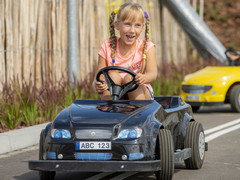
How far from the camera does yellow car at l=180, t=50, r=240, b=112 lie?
12617 millimetres

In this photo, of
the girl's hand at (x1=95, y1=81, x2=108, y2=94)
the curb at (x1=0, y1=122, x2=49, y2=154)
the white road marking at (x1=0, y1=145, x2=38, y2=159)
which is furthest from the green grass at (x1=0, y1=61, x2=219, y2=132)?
the girl's hand at (x1=95, y1=81, x2=108, y2=94)

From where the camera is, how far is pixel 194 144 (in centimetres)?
652

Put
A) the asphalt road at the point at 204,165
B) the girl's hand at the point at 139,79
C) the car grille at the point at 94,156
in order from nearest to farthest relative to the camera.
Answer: the car grille at the point at 94,156, the girl's hand at the point at 139,79, the asphalt road at the point at 204,165

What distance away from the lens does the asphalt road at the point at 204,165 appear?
630 centimetres

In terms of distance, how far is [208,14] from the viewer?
26.5 m

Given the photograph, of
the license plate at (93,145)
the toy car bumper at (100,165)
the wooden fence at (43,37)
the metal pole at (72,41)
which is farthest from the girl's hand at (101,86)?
the metal pole at (72,41)

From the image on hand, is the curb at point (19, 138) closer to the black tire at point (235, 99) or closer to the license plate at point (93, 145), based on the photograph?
the license plate at point (93, 145)

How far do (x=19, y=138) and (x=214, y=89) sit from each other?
5476mm

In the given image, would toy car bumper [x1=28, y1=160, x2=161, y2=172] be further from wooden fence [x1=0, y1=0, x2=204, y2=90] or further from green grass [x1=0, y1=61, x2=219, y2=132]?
wooden fence [x1=0, y1=0, x2=204, y2=90]

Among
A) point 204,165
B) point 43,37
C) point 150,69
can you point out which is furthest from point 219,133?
point 43,37

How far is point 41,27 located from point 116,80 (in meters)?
5.60

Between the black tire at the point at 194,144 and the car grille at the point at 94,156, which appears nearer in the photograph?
the car grille at the point at 94,156

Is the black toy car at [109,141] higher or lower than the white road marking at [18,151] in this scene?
higher

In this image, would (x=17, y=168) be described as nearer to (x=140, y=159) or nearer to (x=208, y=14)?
(x=140, y=159)
